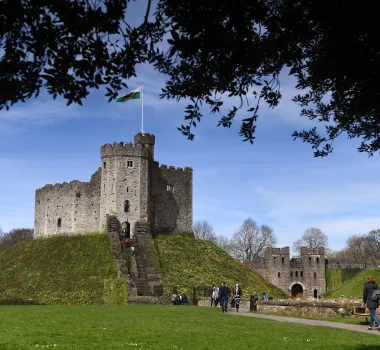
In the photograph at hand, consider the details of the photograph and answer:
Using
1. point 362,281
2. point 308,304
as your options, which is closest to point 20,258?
point 308,304

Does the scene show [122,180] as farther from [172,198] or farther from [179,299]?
[179,299]

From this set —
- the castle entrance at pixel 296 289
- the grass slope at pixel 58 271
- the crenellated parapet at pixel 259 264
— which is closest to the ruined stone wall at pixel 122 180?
the grass slope at pixel 58 271

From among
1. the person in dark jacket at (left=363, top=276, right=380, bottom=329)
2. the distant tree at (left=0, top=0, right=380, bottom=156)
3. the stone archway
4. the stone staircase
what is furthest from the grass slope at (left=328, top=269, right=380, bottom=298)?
the distant tree at (left=0, top=0, right=380, bottom=156)

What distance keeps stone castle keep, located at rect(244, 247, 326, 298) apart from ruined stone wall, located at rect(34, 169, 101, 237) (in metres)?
38.8

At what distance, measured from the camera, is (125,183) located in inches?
2181

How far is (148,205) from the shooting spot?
56469mm

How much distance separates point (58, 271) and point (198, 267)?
39.7 ft

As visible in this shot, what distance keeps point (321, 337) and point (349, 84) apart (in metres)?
9.43

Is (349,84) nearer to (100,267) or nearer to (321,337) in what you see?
(321,337)

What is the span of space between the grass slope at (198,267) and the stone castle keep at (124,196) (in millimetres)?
2860

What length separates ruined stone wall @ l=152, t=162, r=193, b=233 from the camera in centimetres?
5819

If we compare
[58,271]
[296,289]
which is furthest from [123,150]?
[296,289]

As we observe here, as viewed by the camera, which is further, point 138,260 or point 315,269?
point 315,269

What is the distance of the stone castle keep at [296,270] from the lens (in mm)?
86875
